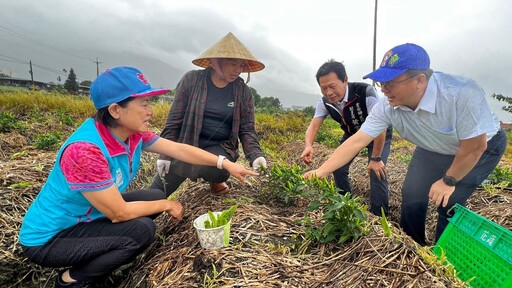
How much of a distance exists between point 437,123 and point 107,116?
2378 millimetres

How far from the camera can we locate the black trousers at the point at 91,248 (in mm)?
1828

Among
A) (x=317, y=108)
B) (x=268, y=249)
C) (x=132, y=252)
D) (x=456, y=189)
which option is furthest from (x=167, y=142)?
(x=456, y=189)

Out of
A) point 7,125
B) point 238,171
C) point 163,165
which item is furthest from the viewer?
point 7,125

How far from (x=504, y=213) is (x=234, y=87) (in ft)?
10.4

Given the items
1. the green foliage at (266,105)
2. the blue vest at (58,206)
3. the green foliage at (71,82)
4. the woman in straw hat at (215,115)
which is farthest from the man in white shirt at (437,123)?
the green foliage at (71,82)

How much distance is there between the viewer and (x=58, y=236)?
1.87 m

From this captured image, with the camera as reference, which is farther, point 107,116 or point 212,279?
point 107,116

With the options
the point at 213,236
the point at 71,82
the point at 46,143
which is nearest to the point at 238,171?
the point at 213,236

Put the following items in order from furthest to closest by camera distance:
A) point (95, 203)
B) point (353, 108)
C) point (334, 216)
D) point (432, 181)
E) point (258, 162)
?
point (353, 108), point (258, 162), point (432, 181), point (334, 216), point (95, 203)

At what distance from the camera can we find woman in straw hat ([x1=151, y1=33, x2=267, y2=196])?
2.93 metres

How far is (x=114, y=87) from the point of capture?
1.82 meters

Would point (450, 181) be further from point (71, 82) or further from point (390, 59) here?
point (71, 82)

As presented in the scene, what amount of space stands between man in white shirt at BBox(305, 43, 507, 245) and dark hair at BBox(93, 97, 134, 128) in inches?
56.3

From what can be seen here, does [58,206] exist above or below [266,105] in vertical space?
above
